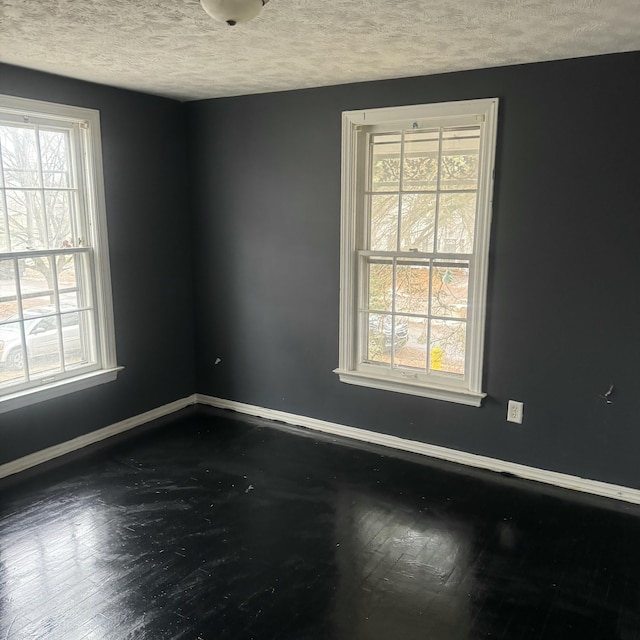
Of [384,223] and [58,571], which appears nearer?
[58,571]

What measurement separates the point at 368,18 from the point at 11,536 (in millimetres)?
2857

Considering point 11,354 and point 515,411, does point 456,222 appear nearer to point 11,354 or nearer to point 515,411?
point 515,411

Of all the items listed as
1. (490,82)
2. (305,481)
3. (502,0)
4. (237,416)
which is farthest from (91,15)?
(237,416)

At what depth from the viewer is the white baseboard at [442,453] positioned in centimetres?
320

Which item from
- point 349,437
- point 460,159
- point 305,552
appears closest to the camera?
point 305,552

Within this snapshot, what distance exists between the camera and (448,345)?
3617mm

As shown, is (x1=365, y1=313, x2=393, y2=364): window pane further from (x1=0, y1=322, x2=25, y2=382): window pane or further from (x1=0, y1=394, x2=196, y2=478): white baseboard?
(x1=0, y1=322, x2=25, y2=382): window pane

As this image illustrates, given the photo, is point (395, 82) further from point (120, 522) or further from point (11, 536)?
point (11, 536)

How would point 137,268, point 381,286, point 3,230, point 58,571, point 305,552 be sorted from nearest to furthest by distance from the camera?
point 58,571 < point 305,552 < point 3,230 < point 381,286 < point 137,268

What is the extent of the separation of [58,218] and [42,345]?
0.81 m

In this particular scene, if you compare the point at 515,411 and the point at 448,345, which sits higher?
the point at 448,345

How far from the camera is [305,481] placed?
3352 mm

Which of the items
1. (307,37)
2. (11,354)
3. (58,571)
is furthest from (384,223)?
(58,571)

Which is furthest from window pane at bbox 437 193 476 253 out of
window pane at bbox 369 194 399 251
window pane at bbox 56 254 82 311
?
window pane at bbox 56 254 82 311
